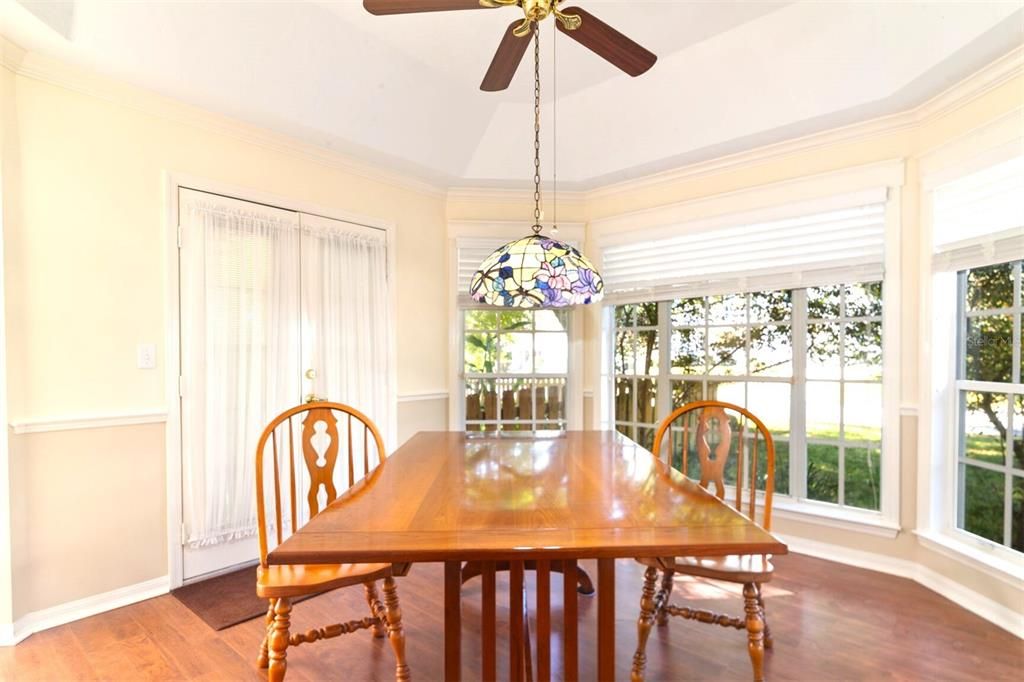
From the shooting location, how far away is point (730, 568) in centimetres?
163

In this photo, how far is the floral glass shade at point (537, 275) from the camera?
1.63 m

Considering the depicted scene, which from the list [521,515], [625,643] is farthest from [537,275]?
[625,643]

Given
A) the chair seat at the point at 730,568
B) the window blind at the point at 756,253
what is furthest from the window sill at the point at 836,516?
the chair seat at the point at 730,568

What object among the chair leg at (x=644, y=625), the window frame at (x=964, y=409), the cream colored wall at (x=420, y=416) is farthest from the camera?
the cream colored wall at (x=420, y=416)

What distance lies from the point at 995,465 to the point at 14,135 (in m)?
4.49

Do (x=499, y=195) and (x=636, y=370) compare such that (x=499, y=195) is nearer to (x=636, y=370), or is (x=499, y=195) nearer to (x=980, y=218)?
(x=636, y=370)

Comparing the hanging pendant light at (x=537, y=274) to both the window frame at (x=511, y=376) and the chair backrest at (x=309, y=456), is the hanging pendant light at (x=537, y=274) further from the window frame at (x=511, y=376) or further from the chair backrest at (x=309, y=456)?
the window frame at (x=511, y=376)

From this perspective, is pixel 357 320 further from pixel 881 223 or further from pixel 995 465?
pixel 995 465

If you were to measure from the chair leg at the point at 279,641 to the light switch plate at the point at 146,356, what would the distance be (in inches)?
59.3

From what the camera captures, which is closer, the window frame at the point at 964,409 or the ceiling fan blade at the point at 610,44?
the ceiling fan blade at the point at 610,44

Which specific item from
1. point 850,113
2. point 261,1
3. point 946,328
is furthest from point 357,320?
point 946,328

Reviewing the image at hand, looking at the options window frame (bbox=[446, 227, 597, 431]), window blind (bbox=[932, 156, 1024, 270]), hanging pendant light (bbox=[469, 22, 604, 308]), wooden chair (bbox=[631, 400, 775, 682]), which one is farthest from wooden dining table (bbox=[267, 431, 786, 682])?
window frame (bbox=[446, 227, 597, 431])

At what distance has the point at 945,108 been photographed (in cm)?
247

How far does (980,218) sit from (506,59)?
2.26m
